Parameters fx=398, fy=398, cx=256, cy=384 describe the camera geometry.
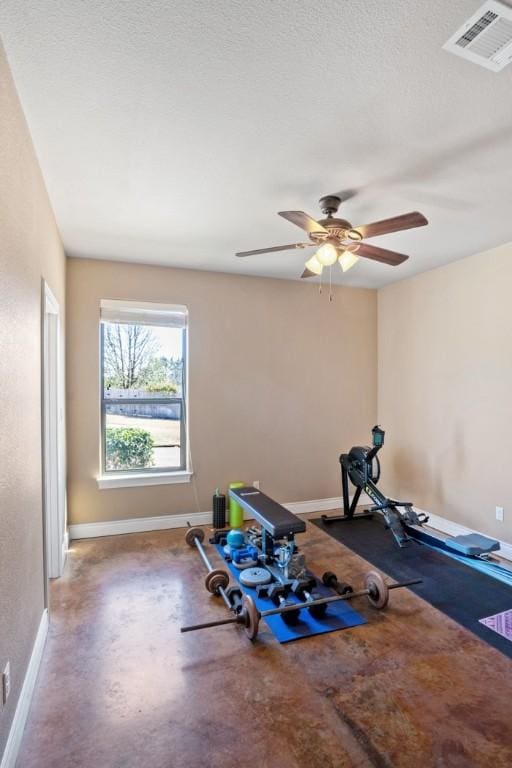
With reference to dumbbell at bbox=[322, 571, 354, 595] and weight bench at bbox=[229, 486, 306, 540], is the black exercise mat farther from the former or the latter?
weight bench at bbox=[229, 486, 306, 540]

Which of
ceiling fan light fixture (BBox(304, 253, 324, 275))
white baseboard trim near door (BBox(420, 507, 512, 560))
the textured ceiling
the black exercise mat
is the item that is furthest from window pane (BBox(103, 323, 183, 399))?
white baseboard trim near door (BBox(420, 507, 512, 560))

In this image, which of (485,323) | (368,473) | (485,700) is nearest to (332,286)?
(485,323)

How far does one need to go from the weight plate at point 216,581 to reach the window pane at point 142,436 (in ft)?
5.76

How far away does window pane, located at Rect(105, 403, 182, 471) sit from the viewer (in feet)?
14.0

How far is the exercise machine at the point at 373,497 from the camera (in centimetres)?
377

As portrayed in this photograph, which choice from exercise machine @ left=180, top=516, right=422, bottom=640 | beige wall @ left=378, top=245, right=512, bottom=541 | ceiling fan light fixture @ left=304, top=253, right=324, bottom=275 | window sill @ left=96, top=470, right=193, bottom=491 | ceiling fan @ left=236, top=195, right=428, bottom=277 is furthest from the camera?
window sill @ left=96, top=470, right=193, bottom=491

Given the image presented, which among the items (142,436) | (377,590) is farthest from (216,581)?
(142,436)

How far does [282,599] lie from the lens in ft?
9.23

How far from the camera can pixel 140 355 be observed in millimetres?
4367

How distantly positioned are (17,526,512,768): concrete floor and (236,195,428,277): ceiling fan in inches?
96.9

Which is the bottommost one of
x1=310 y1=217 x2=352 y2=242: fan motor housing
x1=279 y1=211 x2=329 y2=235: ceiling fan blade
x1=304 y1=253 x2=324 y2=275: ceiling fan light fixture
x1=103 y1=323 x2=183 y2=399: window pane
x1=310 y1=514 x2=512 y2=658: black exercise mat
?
x1=310 y1=514 x2=512 y2=658: black exercise mat

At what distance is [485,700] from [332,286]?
14.0 feet

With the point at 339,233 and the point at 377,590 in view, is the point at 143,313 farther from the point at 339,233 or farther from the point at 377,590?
the point at 377,590

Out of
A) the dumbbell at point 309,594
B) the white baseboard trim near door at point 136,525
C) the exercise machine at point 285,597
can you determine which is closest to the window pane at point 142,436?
the white baseboard trim near door at point 136,525
